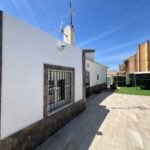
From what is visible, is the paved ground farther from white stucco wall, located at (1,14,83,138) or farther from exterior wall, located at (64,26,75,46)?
exterior wall, located at (64,26,75,46)

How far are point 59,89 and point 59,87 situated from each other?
0.09 meters

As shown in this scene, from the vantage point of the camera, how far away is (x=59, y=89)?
6.45 m

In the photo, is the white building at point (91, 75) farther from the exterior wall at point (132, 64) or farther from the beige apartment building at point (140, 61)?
the exterior wall at point (132, 64)

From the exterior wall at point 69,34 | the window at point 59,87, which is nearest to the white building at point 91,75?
the exterior wall at point 69,34

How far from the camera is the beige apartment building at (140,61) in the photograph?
2959 cm

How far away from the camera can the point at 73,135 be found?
5133 mm

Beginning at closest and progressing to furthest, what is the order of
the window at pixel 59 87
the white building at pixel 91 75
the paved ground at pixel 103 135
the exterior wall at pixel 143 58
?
the paved ground at pixel 103 135, the window at pixel 59 87, the white building at pixel 91 75, the exterior wall at pixel 143 58

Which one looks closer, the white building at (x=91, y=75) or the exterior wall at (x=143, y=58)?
the white building at (x=91, y=75)

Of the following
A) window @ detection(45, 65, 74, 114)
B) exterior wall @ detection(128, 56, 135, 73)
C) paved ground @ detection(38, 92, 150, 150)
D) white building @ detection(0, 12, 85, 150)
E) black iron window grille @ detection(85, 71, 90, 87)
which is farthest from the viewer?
exterior wall @ detection(128, 56, 135, 73)

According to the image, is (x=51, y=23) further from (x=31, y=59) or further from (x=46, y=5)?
(x=31, y=59)

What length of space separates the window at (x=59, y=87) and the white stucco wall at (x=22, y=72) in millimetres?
541

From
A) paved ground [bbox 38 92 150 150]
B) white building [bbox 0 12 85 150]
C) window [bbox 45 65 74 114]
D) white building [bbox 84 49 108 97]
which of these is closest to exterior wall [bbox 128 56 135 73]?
white building [bbox 84 49 108 97]

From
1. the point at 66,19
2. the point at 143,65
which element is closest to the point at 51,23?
the point at 66,19

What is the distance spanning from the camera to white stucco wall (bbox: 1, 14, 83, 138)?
328cm
